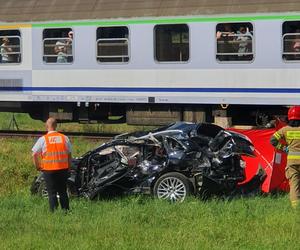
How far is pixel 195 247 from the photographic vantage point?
662 centimetres

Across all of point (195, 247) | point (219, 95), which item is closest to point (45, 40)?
point (219, 95)

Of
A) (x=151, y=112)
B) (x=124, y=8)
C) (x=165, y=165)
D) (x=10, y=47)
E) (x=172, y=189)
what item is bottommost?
(x=172, y=189)

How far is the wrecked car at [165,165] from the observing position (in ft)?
31.2

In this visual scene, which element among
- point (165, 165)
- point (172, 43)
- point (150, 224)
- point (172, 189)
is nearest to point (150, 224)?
point (150, 224)

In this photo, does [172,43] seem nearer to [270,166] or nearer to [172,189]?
[270,166]

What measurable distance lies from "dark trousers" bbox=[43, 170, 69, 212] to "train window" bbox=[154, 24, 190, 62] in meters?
7.10

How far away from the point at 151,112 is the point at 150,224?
866 cm

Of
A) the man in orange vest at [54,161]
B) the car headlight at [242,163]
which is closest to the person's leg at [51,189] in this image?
the man in orange vest at [54,161]

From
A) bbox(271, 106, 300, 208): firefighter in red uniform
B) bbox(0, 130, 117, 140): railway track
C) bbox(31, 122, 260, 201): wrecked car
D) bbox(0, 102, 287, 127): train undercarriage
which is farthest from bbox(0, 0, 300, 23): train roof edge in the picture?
bbox(271, 106, 300, 208): firefighter in red uniform

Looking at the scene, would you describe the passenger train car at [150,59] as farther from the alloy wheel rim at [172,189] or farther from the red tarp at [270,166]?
the alloy wheel rim at [172,189]

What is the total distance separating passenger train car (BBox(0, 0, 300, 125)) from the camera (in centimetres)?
1454

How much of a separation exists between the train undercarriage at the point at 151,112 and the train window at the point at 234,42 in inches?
48.3

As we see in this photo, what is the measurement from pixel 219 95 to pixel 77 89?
3592mm

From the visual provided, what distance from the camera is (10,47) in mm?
17188
